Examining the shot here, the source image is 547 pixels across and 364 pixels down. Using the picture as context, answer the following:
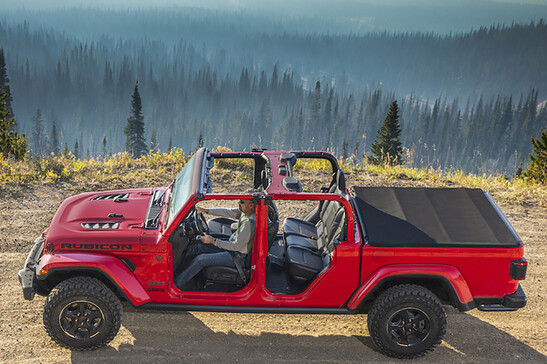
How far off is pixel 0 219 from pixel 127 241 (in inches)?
210

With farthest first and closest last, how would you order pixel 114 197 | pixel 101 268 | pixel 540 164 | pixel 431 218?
pixel 540 164
pixel 114 197
pixel 431 218
pixel 101 268

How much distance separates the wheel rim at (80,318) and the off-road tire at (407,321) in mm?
3261

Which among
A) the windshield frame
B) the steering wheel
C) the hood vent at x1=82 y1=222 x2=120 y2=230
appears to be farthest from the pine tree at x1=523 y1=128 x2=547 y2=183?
the hood vent at x1=82 y1=222 x2=120 y2=230

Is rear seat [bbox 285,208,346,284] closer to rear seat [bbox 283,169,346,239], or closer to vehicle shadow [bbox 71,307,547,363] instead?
rear seat [bbox 283,169,346,239]

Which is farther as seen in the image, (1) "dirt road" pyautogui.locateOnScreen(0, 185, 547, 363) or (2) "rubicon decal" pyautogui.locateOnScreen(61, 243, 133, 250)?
(1) "dirt road" pyautogui.locateOnScreen(0, 185, 547, 363)

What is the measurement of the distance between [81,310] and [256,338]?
2.20 m

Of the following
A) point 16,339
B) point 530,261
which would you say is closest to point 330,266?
point 16,339

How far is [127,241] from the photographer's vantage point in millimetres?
5477

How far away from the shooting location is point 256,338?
6098 mm

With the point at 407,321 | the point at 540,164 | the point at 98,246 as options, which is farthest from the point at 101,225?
the point at 540,164

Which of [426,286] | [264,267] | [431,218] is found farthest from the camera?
[431,218]

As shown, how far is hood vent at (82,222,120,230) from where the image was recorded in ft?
19.0

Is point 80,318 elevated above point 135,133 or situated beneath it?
elevated above

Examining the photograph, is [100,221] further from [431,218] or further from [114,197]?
[431,218]
